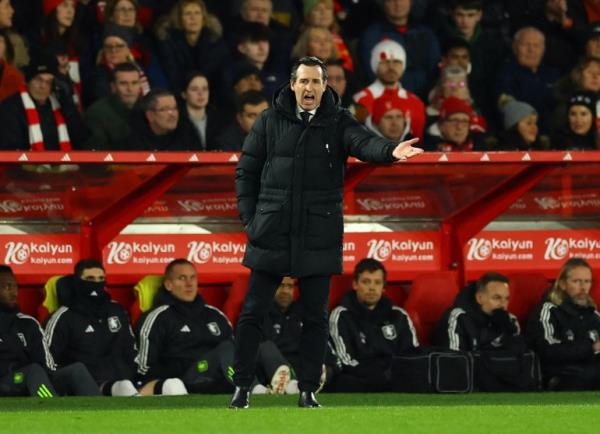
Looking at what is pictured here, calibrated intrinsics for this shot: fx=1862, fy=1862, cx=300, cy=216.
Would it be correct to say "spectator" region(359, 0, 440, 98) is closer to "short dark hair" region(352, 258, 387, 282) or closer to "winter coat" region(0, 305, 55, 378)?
"short dark hair" region(352, 258, 387, 282)

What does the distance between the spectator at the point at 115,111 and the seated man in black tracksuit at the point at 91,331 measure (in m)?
1.28

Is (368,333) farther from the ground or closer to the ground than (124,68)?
closer to the ground

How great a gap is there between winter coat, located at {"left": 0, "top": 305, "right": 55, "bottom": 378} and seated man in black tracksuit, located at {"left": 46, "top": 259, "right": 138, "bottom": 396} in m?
0.26

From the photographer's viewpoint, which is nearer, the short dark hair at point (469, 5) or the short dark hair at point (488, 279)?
the short dark hair at point (488, 279)

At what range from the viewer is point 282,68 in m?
15.9

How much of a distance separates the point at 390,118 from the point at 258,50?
137 cm

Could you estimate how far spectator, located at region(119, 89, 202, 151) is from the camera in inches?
546

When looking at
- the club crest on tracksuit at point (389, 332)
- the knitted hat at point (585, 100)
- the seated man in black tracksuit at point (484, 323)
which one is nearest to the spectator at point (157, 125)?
the club crest on tracksuit at point (389, 332)

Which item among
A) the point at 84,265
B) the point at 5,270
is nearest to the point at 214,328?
the point at 84,265

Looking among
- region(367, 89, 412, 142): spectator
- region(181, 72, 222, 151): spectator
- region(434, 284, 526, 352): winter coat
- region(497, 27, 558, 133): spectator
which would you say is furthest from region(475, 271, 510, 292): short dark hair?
region(497, 27, 558, 133): spectator

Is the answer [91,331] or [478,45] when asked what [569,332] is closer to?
[91,331]

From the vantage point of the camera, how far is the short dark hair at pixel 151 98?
13.9 meters

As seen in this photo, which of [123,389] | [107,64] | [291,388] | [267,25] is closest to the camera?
[123,389]

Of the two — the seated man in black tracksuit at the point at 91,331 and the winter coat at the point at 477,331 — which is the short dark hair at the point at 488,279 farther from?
the seated man in black tracksuit at the point at 91,331
